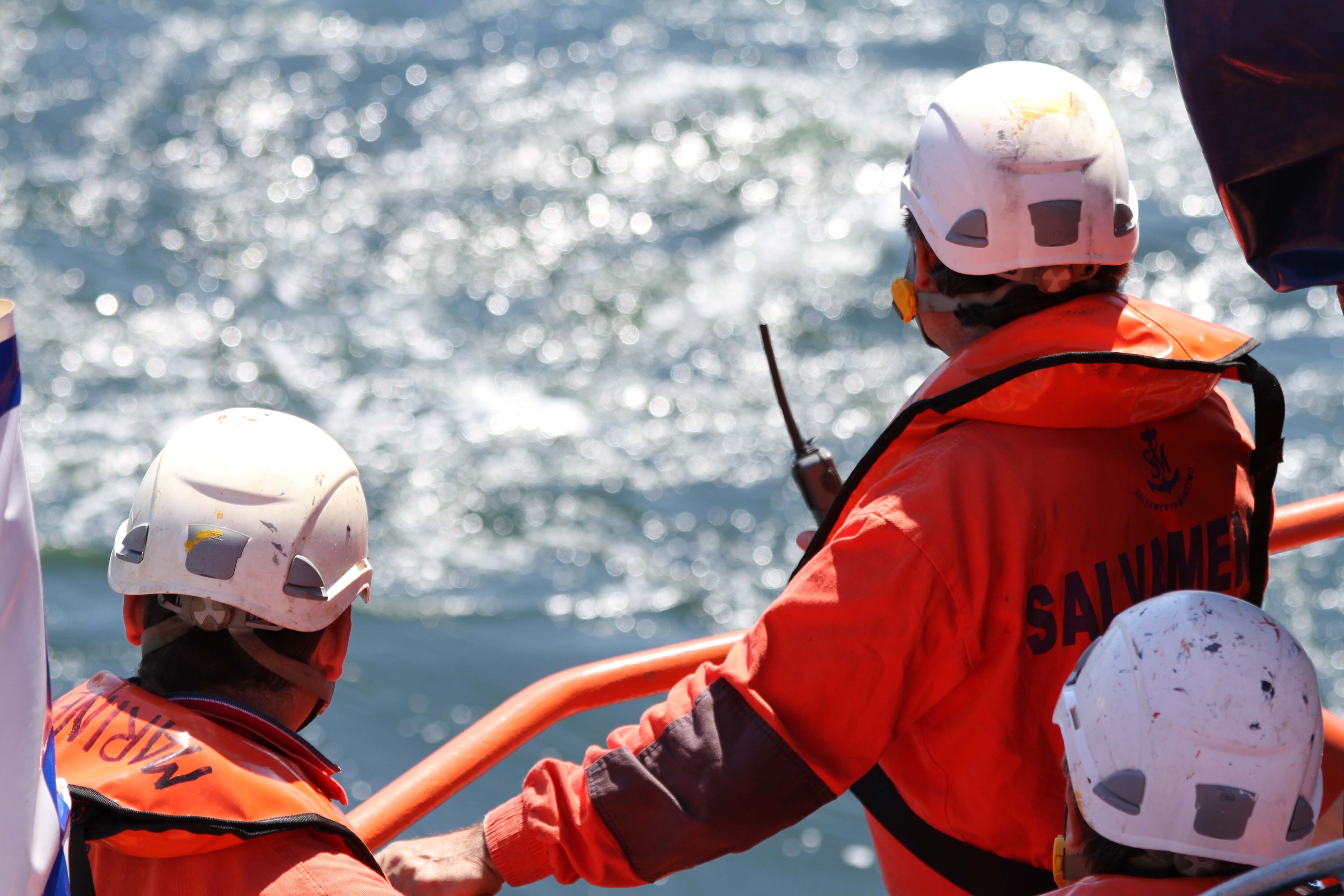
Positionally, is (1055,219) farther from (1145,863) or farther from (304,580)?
(304,580)

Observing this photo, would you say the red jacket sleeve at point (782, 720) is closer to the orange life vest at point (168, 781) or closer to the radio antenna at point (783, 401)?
the orange life vest at point (168, 781)

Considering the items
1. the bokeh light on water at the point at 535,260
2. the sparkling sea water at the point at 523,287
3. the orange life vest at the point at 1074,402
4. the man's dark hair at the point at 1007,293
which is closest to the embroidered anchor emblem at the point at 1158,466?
the orange life vest at the point at 1074,402

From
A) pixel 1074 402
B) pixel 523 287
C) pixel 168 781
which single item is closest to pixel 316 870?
pixel 168 781

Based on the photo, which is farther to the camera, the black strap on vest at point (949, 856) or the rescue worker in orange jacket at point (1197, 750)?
the black strap on vest at point (949, 856)

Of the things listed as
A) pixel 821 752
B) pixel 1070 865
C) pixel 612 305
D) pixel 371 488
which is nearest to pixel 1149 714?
pixel 1070 865

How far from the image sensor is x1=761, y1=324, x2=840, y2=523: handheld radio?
2863 mm

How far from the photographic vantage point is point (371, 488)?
9578 millimetres

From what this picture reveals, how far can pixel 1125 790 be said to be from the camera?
170 cm

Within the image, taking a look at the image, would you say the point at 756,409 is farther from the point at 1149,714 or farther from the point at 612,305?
the point at 1149,714

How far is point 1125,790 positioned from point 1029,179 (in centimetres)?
97

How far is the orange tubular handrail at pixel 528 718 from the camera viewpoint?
2.29 m

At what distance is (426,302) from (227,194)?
225 centimetres

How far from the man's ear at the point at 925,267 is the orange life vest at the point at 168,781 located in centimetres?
122

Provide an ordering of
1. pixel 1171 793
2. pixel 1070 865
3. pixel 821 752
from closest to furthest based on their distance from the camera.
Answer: pixel 1171 793 < pixel 1070 865 < pixel 821 752
